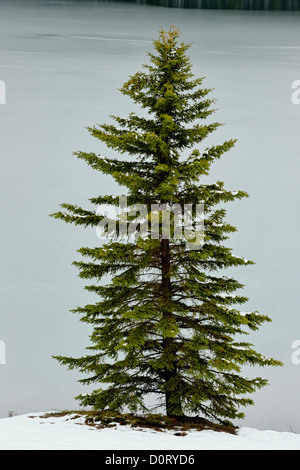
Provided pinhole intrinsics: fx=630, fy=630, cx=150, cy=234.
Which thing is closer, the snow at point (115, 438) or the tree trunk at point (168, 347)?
the snow at point (115, 438)

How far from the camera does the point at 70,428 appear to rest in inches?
497

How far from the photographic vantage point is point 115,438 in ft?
39.1

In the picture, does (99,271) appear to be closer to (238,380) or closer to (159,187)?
(159,187)

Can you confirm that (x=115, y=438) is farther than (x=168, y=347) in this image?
No

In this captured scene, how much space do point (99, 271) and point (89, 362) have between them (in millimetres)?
2107

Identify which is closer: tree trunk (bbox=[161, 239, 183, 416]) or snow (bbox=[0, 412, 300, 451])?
snow (bbox=[0, 412, 300, 451])

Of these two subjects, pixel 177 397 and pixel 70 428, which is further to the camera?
pixel 177 397

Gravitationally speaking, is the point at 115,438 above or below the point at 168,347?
below

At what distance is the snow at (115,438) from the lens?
11359 mm

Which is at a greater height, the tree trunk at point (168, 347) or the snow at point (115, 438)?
the tree trunk at point (168, 347)

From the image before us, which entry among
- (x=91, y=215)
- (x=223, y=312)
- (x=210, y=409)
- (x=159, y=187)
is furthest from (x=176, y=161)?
(x=210, y=409)

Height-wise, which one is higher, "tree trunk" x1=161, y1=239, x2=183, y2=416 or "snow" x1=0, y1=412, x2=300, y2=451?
"tree trunk" x1=161, y1=239, x2=183, y2=416

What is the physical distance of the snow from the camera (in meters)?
11.4
